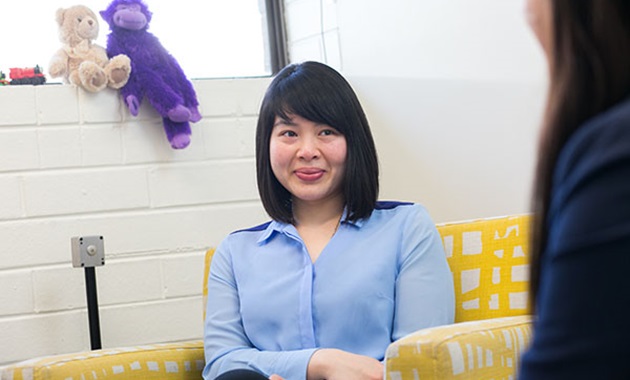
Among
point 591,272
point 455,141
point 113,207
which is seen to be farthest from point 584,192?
point 113,207

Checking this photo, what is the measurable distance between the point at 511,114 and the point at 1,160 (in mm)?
1335

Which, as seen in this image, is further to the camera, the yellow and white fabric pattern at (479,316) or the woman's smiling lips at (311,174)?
the woman's smiling lips at (311,174)

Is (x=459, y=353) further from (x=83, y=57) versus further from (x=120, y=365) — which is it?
(x=83, y=57)

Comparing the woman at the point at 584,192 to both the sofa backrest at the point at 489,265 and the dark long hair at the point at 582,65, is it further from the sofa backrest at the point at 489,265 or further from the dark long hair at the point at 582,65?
the sofa backrest at the point at 489,265

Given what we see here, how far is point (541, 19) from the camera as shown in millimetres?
544

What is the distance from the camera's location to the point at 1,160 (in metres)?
2.36

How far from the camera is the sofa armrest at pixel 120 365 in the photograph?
60.2 inches

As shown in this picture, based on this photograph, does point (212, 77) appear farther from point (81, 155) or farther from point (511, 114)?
point (511, 114)

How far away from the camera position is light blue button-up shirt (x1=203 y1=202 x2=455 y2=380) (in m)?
1.58

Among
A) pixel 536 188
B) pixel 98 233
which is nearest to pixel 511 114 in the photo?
pixel 98 233

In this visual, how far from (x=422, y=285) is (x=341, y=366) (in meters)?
0.22

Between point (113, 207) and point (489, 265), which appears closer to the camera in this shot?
point (489, 265)

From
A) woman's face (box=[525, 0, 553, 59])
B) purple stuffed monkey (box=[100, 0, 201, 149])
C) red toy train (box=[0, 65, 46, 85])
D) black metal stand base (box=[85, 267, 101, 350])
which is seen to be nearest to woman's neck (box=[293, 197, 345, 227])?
black metal stand base (box=[85, 267, 101, 350])

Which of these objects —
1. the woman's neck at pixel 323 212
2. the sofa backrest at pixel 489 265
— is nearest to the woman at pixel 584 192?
the sofa backrest at pixel 489 265
